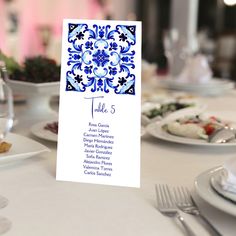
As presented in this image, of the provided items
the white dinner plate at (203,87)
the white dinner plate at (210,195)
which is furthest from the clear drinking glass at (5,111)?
the white dinner plate at (203,87)

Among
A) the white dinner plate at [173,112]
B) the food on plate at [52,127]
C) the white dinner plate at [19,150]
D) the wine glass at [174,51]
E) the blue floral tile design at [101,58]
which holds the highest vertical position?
the wine glass at [174,51]

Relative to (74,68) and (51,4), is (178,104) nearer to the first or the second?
(74,68)

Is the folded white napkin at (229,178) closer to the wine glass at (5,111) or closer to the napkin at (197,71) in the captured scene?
the wine glass at (5,111)

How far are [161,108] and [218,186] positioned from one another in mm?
722

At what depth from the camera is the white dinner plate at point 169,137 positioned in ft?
3.14

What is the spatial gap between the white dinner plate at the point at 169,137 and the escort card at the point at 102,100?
26 centimetres

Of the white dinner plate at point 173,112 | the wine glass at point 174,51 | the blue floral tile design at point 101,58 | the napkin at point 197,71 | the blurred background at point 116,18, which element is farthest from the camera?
the blurred background at point 116,18

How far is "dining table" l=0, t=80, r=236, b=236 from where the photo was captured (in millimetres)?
597

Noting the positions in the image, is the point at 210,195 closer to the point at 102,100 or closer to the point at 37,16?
the point at 102,100

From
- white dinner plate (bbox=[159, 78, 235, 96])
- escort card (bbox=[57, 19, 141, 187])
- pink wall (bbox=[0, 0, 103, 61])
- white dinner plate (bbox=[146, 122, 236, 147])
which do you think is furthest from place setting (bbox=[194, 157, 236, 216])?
pink wall (bbox=[0, 0, 103, 61])

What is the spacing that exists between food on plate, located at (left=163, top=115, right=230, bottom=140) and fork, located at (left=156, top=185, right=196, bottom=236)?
0.30 m

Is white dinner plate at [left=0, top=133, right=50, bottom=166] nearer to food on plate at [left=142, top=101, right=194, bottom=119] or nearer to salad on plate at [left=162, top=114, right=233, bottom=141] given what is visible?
salad on plate at [left=162, top=114, right=233, bottom=141]

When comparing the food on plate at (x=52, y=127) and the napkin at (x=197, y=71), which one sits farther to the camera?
the napkin at (x=197, y=71)

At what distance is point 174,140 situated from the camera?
996 mm
